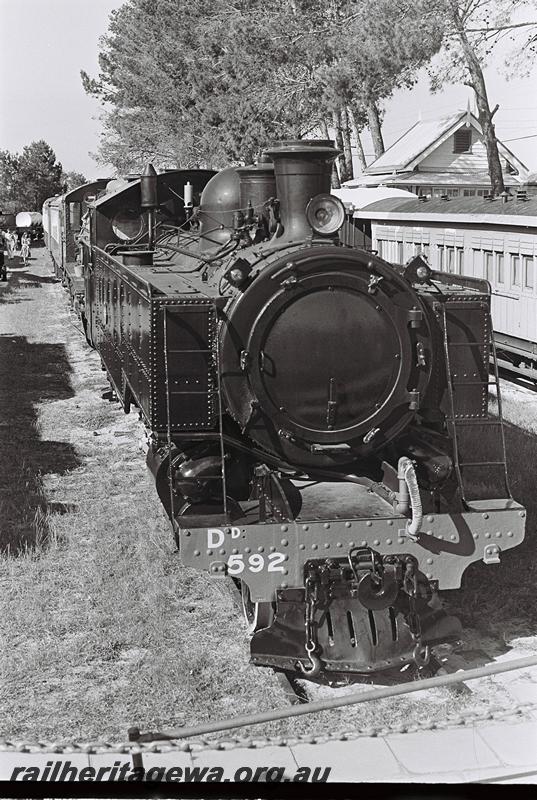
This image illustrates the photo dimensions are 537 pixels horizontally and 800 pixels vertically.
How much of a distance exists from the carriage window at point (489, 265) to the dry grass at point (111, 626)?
7.23m

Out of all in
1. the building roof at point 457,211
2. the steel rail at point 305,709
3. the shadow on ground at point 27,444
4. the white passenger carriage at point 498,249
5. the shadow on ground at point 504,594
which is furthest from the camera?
the building roof at point 457,211

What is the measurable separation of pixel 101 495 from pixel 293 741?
5.50 meters

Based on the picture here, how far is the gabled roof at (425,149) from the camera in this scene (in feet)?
126

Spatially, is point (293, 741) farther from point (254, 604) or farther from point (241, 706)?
point (254, 604)

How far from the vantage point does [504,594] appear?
6.48 meters

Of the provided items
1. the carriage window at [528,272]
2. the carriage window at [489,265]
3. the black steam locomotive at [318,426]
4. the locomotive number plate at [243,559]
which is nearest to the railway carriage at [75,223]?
the carriage window at [489,265]

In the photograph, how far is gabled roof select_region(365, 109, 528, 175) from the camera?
3831 centimetres

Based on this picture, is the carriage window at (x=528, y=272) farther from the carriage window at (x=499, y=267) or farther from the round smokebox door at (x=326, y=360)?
the round smokebox door at (x=326, y=360)

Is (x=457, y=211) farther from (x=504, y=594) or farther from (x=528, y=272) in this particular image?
(x=504, y=594)

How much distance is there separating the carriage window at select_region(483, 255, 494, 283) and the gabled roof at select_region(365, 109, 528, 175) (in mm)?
23618

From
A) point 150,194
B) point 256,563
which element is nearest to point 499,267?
point 150,194

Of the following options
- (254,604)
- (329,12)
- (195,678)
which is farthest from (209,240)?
(329,12)

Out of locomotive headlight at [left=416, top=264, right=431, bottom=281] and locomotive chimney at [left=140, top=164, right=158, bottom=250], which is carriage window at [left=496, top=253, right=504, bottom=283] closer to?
locomotive chimney at [left=140, top=164, right=158, bottom=250]

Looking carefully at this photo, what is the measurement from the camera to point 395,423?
235 inches
